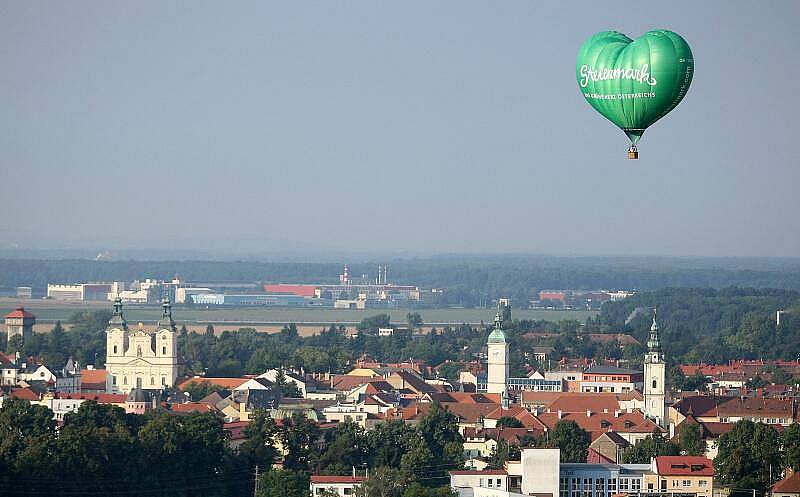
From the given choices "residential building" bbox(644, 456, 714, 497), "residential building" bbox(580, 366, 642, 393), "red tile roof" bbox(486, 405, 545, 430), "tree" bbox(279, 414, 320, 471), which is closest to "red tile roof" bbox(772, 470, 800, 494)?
"residential building" bbox(644, 456, 714, 497)

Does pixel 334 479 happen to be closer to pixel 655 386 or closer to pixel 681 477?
pixel 681 477

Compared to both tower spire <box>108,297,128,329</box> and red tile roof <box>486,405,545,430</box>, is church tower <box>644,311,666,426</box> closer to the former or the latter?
red tile roof <box>486,405,545,430</box>

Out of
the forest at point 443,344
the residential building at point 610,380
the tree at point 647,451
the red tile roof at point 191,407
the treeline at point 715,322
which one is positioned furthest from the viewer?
the treeline at point 715,322

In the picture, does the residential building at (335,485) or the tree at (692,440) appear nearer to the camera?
the residential building at (335,485)

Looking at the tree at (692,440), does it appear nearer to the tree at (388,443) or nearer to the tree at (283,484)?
the tree at (388,443)

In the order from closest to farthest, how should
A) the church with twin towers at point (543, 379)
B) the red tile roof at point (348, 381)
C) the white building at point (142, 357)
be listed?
the church with twin towers at point (543, 379) → the red tile roof at point (348, 381) → the white building at point (142, 357)

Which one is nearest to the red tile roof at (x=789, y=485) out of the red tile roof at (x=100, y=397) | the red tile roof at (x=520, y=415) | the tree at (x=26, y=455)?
the red tile roof at (x=520, y=415)
